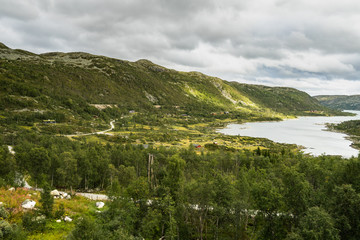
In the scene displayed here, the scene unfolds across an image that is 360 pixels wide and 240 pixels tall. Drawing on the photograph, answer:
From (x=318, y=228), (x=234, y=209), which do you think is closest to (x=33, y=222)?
(x=234, y=209)

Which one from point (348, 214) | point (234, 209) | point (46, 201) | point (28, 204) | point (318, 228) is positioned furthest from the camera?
point (234, 209)

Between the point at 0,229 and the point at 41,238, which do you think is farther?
the point at 41,238

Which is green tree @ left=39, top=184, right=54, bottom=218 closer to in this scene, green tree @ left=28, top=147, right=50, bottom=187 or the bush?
the bush

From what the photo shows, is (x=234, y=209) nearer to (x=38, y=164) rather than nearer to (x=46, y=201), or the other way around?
(x=46, y=201)

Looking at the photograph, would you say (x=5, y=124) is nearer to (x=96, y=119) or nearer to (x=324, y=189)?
(x=96, y=119)

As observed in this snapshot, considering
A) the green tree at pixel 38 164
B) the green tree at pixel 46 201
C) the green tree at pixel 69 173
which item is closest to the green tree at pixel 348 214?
the green tree at pixel 46 201

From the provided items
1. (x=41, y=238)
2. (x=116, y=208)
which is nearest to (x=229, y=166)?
(x=116, y=208)

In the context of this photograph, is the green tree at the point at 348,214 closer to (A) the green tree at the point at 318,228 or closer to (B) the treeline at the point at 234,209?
(B) the treeline at the point at 234,209

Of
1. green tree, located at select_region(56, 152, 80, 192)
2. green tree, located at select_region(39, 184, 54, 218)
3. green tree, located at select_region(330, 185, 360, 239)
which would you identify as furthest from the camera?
green tree, located at select_region(56, 152, 80, 192)

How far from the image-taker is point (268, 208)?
84.1 ft

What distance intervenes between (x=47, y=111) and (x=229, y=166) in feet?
466

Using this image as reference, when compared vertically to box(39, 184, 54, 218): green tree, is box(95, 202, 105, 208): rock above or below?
below

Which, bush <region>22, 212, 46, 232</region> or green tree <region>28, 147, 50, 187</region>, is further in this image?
green tree <region>28, 147, 50, 187</region>

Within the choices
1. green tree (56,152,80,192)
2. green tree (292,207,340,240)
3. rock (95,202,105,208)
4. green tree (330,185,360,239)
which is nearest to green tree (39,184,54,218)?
Result: rock (95,202,105,208)
